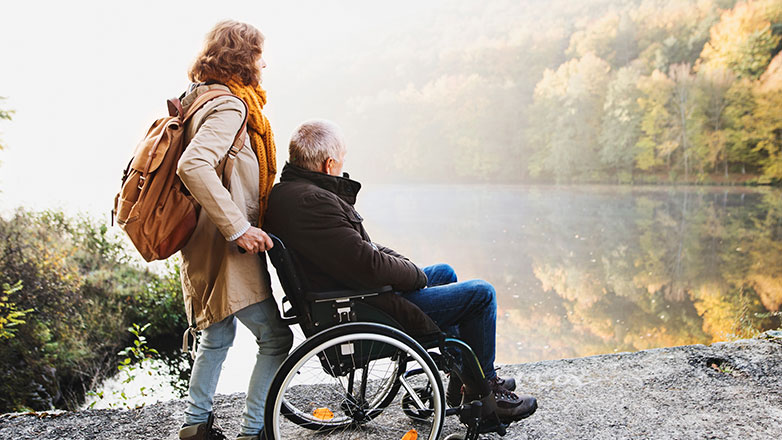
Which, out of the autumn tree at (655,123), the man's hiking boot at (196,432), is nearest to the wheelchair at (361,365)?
the man's hiking boot at (196,432)

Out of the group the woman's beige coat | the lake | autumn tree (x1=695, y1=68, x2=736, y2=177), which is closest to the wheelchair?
the woman's beige coat

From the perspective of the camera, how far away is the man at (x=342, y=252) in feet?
4.39

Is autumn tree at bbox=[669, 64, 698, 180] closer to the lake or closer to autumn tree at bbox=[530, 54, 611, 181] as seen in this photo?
the lake

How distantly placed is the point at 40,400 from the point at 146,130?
2.55 metres

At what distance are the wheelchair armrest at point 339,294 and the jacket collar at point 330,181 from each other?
24 cm

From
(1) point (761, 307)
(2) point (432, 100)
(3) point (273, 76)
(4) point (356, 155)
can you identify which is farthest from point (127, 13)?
(1) point (761, 307)

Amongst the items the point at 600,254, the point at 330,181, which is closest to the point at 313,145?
the point at 330,181

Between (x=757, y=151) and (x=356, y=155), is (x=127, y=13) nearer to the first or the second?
(x=356, y=155)

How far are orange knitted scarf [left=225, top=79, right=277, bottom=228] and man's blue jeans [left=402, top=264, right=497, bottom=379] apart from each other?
1.60ft

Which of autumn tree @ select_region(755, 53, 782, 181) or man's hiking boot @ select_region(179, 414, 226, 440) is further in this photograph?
autumn tree @ select_region(755, 53, 782, 181)

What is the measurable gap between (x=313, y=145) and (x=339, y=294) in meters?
0.41

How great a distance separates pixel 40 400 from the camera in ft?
10.1

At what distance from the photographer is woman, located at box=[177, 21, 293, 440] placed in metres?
1.25

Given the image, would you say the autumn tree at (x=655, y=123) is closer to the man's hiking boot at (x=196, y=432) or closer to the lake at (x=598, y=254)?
the lake at (x=598, y=254)
